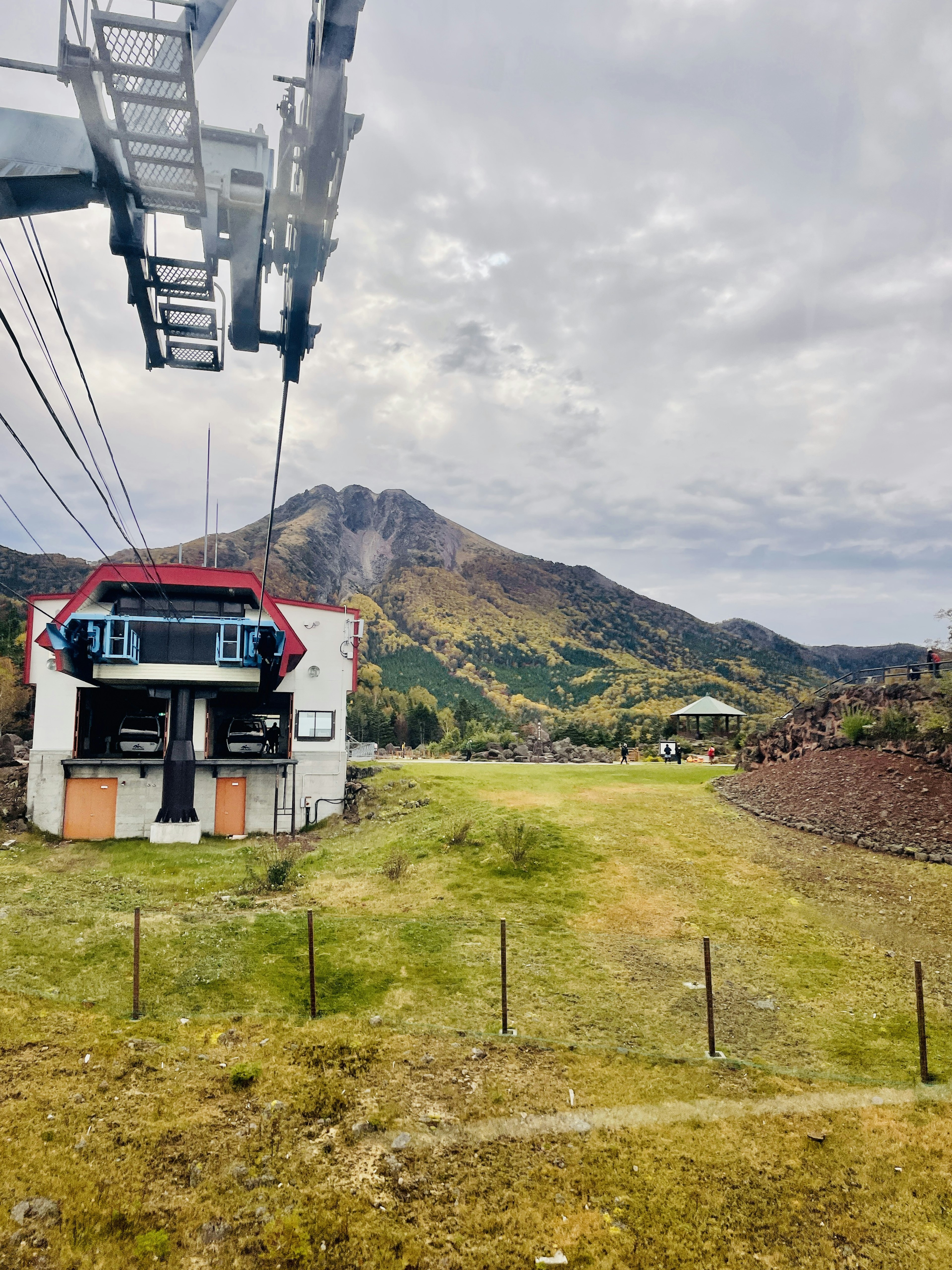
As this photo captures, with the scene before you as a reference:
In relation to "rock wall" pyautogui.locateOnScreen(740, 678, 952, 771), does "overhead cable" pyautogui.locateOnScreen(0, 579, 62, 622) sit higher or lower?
higher

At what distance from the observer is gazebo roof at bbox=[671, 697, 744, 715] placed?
45.5 m

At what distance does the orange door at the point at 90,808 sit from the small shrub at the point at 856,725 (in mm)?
28887

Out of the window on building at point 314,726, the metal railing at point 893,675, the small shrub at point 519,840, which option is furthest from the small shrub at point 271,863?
the metal railing at point 893,675

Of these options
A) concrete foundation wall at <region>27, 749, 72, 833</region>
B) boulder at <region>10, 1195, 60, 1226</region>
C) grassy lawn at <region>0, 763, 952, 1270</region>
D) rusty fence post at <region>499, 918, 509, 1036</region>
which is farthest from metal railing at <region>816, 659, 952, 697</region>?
concrete foundation wall at <region>27, 749, 72, 833</region>

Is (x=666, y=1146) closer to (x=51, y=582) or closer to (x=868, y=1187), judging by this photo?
(x=868, y=1187)

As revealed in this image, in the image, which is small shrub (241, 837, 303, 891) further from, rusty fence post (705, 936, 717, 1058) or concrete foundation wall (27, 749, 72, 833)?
rusty fence post (705, 936, 717, 1058)

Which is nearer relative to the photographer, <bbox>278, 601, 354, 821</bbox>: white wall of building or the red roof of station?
the red roof of station

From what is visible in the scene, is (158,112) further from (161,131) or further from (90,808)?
(90,808)

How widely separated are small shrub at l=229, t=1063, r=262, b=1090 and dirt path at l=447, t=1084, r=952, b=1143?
8.83 feet

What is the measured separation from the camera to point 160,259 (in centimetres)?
718

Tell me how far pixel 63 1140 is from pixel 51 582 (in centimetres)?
17867

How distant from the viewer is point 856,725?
85.5 ft

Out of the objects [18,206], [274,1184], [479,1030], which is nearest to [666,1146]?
[479,1030]

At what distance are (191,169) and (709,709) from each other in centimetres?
4538
